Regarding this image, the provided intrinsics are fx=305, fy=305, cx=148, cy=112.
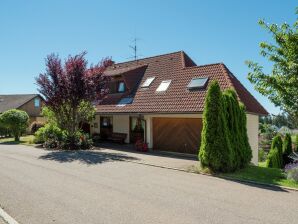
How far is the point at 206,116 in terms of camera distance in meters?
12.5

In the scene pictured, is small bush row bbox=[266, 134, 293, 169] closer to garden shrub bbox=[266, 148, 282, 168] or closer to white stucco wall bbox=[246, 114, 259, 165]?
garden shrub bbox=[266, 148, 282, 168]

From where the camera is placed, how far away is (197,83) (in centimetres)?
1867

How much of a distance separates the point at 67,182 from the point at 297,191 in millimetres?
7293

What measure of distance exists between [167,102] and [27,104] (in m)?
30.8

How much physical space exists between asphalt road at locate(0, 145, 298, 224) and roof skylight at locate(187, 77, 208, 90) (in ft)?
23.6

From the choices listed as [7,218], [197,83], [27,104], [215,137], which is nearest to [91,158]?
[215,137]

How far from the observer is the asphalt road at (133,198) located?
6691 mm

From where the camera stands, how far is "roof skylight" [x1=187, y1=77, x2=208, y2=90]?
1822cm

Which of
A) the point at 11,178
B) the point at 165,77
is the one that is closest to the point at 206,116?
the point at 11,178

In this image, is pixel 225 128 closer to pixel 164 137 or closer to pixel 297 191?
pixel 297 191

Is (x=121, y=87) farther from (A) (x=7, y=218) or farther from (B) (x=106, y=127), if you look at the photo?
(A) (x=7, y=218)

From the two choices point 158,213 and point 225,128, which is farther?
point 225,128

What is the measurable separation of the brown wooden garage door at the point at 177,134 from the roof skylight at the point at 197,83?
2.09m

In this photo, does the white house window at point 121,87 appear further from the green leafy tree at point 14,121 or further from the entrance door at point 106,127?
the green leafy tree at point 14,121
